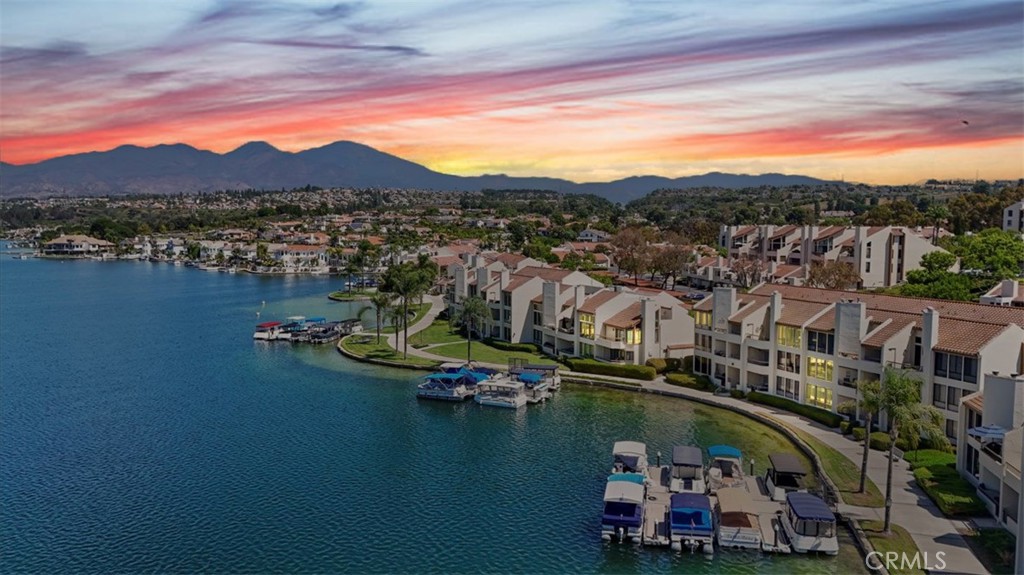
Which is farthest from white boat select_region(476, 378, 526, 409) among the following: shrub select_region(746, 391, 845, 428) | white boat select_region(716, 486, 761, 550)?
white boat select_region(716, 486, 761, 550)

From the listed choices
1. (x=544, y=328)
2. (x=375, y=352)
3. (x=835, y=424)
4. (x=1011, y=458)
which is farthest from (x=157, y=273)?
(x=1011, y=458)

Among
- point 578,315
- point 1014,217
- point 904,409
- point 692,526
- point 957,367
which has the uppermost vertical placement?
point 1014,217

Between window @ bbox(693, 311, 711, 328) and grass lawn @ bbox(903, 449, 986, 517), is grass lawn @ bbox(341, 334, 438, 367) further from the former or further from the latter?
grass lawn @ bbox(903, 449, 986, 517)

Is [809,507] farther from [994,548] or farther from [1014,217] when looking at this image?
[1014,217]

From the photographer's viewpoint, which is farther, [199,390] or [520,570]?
[199,390]

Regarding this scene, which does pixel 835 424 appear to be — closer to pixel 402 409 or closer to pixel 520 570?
pixel 520 570

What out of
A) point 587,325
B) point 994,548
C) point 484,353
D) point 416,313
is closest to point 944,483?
point 994,548
